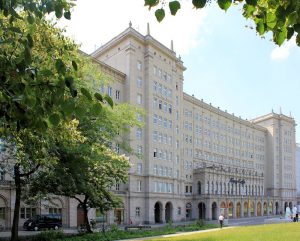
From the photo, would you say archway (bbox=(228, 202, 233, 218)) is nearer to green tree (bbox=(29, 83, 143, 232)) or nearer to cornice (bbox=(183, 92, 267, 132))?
cornice (bbox=(183, 92, 267, 132))

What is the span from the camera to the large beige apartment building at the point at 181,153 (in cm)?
6550

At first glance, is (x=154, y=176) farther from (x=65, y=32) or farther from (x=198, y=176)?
(x=65, y=32)

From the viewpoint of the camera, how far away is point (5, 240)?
25.6 metres

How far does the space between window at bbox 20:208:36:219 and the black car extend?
9.24 feet

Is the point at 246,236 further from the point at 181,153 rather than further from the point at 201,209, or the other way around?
the point at 201,209

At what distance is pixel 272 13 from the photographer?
16.6 feet

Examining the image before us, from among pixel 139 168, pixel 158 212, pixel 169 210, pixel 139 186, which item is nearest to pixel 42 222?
pixel 139 186

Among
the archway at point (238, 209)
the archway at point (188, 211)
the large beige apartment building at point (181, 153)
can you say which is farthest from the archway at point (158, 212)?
the archway at point (238, 209)

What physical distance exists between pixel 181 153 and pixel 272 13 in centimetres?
7363

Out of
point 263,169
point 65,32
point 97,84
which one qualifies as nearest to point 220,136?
point 263,169

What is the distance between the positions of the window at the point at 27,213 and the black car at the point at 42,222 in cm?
282

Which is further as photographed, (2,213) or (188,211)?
(188,211)

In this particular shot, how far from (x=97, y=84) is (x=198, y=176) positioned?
62.8 metres

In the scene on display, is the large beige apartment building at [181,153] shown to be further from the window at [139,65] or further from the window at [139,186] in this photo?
the window at [139,65]
